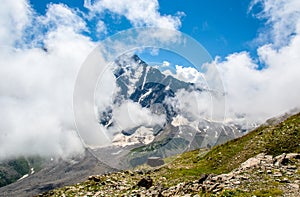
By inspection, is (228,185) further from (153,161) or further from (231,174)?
(153,161)

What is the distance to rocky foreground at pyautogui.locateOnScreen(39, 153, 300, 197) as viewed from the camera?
25.2m

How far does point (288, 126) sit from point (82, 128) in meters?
46.2

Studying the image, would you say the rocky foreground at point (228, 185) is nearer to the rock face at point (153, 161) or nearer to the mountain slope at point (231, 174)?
the mountain slope at point (231, 174)

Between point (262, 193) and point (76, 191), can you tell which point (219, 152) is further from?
point (262, 193)

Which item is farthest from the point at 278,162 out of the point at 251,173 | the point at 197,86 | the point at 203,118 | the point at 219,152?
the point at 219,152

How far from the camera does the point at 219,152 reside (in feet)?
212

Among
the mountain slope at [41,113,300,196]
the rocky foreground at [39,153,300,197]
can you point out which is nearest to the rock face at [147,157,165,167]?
the mountain slope at [41,113,300,196]

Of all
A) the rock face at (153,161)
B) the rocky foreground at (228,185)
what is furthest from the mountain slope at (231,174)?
the rock face at (153,161)

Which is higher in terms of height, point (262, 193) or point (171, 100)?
point (171, 100)

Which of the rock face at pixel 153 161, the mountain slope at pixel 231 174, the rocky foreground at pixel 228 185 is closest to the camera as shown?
the rocky foreground at pixel 228 185

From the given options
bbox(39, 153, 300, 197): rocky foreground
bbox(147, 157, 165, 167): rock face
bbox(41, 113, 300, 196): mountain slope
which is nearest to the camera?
bbox(39, 153, 300, 197): rocky foreground

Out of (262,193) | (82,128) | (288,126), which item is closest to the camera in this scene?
(262,193)

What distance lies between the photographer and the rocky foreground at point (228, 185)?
25.2 meters

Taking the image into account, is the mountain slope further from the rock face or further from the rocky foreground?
the rock face
